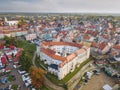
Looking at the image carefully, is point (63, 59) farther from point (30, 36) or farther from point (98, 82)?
point (30, 36)

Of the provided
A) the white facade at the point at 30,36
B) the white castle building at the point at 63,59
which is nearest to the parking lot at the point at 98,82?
the white castle building at the point at 63,59

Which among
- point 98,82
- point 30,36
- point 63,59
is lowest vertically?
point 98,82

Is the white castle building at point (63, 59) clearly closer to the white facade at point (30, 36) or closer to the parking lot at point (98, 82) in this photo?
the parking lot at point (98, 82)

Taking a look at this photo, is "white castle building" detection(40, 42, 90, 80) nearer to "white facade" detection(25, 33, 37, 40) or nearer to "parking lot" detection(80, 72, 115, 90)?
"parking lot" detection(80, 72, 115, 90)

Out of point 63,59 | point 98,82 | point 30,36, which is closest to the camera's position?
point 98,82

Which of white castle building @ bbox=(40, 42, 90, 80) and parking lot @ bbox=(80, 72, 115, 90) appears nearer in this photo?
parking lot @ bbox=(80, 72, 115, 90)

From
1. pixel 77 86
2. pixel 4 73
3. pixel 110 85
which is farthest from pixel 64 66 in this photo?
pixel 4 73

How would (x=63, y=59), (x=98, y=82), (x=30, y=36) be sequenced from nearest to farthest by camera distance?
(x=98, y=82) < (x=63, y=59) < (x=30, y=36)

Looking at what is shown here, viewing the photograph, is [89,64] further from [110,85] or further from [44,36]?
[44,36]

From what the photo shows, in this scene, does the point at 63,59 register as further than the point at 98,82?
Yes

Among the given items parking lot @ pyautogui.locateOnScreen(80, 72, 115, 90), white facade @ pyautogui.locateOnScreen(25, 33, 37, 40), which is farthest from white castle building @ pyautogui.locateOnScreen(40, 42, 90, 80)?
white facade @ pyautogui.locateOnScreen(25, 33, 37, 40)

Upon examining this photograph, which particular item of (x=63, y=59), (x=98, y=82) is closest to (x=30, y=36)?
(x=63, y=59)
